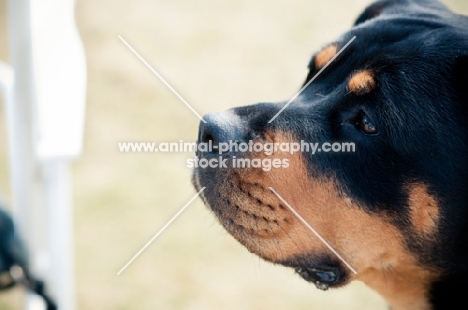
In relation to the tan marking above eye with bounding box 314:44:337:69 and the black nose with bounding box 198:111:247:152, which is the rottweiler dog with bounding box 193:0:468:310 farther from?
the tan marking above eye with bounding box 314:44:337:69

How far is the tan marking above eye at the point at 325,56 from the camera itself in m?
2.97

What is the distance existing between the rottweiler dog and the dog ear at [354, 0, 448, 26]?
43 cm

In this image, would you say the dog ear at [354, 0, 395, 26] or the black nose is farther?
the dog ear at [354, 0, 395, 26]

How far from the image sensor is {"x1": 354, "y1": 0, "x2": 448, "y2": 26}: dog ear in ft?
10.3

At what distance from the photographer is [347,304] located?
4.86m

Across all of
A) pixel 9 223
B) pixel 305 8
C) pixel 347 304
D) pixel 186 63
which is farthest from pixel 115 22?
pixel 9 223

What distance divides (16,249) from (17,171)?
1.88 feet

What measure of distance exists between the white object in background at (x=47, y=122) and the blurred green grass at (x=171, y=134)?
1.01m

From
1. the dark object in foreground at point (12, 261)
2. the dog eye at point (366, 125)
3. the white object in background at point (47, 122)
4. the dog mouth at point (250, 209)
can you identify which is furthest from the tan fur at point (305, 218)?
the dark object in foreground at point (12, 261)

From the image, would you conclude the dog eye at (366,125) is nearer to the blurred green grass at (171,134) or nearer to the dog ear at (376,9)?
the dog ear at (376,9)

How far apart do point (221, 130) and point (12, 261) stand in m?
1.15

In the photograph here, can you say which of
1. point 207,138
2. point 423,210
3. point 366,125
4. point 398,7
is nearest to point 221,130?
point 207,138

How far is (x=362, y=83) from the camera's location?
2.57 m

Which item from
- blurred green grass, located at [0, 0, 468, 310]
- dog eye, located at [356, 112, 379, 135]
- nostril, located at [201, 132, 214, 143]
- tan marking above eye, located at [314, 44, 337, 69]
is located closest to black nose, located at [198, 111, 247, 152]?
nostril, located at [201, 132, 214, 143]
